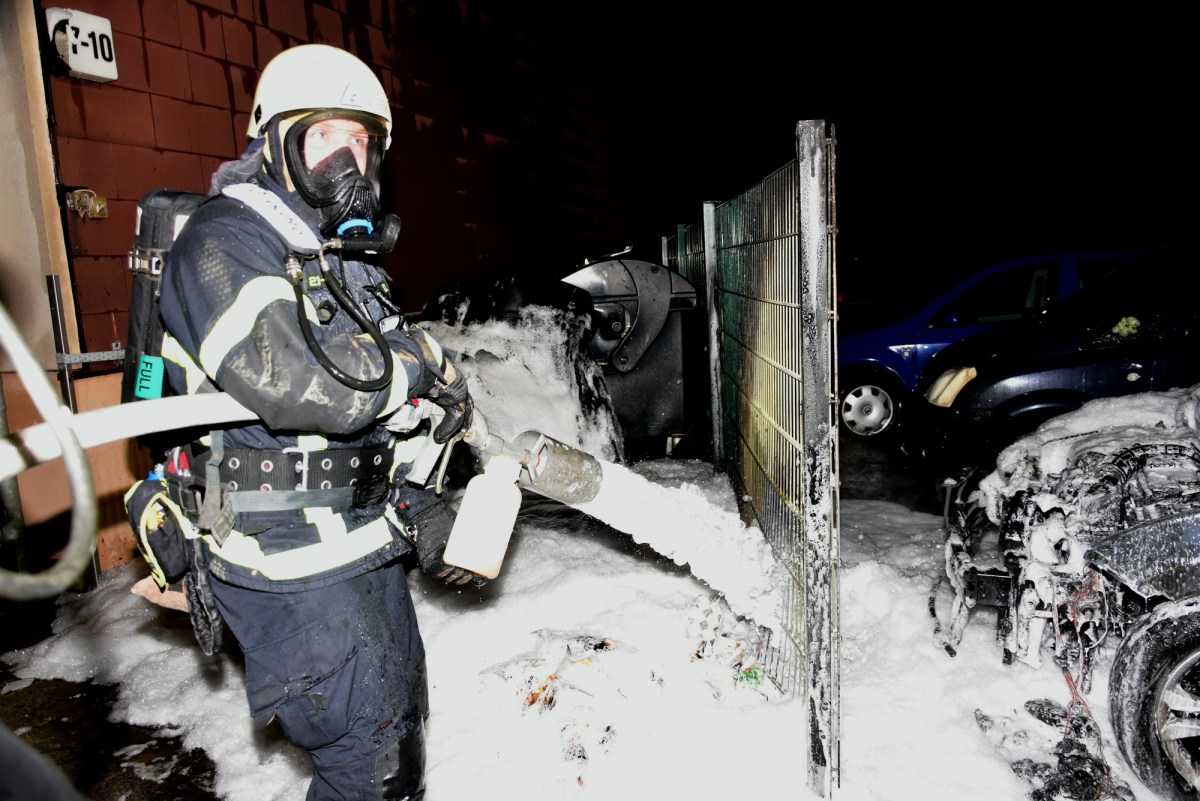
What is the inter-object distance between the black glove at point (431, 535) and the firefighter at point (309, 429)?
0.99 ft

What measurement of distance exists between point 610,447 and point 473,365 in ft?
3.85

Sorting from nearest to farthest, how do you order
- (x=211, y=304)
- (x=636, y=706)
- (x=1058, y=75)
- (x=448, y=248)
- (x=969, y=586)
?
(x=211, y=304), (x=636, y=706), (x=969, y=586), (x=448, y=248), (x=1058, y=75)

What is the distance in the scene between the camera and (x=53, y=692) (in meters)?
3.36

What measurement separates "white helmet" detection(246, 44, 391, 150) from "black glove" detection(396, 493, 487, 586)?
1270 millimetres

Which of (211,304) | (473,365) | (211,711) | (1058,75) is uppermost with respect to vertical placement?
(1058,75)

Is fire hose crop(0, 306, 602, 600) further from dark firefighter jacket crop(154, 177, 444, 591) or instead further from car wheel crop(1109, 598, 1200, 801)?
car wheel crop(1109, 598, 1200, 801)

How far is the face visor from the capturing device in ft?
6.86

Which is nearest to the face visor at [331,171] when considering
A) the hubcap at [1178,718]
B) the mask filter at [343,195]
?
the mask filter at [343,195]

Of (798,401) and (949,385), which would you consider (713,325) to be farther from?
(798,401)

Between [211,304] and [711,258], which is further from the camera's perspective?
[711,258]

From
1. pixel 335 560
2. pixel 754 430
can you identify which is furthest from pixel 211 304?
pixel 754 430

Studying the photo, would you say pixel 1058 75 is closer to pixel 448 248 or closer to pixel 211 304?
pixel 448 248

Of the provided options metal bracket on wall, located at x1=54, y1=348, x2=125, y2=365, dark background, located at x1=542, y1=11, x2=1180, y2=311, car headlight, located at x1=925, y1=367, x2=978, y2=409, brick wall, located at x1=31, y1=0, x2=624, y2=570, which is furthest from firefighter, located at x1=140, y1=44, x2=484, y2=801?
dark background, located at x1=542, y1=11, x2=1180, y2=311

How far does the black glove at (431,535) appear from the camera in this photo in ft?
8.39
